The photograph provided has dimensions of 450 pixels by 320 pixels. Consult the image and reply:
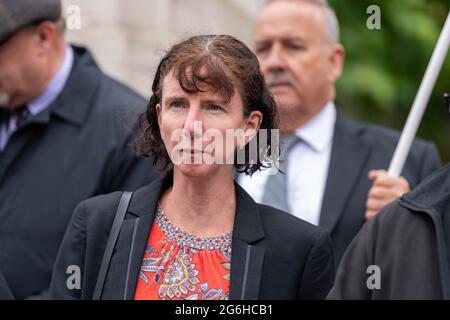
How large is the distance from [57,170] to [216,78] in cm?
161

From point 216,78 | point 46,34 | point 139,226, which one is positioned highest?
point 46,34

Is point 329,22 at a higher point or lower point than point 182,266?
higher

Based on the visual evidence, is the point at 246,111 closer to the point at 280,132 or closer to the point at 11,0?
the point at 280,132

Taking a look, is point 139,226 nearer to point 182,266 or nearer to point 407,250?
point 182,266

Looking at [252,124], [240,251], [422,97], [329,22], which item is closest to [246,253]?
[240,251]

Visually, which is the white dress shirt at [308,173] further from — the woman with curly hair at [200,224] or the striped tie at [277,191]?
the woman with curly hair at [200,224]

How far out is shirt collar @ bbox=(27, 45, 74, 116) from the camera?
5191 mm

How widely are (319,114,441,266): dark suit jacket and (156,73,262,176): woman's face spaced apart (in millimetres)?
1338

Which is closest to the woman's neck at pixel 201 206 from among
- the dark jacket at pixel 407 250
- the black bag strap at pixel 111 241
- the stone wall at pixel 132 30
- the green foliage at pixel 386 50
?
the black bag strap at pixel 111 241

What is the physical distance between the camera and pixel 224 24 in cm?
795

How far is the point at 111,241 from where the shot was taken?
356 cm
